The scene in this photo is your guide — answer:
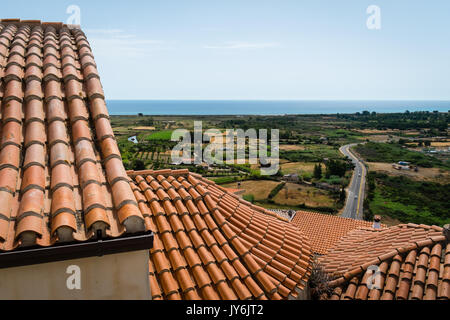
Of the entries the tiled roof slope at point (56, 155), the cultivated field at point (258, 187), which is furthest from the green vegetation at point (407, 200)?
the tiled roof slope at point (56, 155)

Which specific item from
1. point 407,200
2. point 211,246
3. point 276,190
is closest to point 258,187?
point 276,190

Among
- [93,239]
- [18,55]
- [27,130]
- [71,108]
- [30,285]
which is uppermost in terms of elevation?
[18,55]

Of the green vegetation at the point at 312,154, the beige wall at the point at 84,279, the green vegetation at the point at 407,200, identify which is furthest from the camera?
the green vegetation at the point at 312,154

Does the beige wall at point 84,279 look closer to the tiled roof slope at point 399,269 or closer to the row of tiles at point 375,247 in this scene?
the tiled roof slope at point 399,269

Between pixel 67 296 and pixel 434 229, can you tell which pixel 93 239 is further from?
pixel 434 229

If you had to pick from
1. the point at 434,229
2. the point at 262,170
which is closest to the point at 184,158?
the point at 262,170

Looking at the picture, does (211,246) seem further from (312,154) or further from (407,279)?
(312,154)
